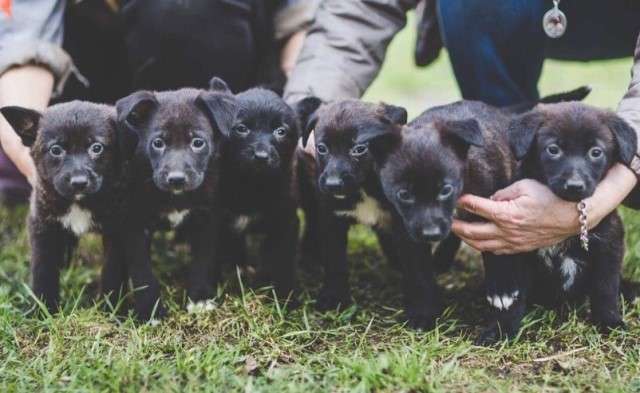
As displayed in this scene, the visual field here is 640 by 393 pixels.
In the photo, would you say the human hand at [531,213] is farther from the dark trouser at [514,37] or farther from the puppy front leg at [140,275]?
the puppy front leg at [140,275]

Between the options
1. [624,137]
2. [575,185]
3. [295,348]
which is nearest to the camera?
[575,185]

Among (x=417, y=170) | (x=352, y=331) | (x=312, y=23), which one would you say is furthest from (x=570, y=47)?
(x=352, y=331)

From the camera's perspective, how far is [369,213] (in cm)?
424

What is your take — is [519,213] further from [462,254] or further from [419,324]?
[462,254]

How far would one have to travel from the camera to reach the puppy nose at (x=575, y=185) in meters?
3.49

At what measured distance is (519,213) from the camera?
3688mm

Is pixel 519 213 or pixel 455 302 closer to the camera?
pixel 519 213

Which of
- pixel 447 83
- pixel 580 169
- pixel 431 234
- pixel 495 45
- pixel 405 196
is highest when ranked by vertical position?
pixel 495 45

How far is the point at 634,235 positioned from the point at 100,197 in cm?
348

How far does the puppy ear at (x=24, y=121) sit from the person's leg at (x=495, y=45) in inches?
100

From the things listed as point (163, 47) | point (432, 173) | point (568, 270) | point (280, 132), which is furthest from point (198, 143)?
point (568, 270)

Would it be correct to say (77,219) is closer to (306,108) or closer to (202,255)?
(202,255)

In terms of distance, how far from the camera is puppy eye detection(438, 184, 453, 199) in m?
3.62

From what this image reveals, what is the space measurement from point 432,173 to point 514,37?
5.39 feet
